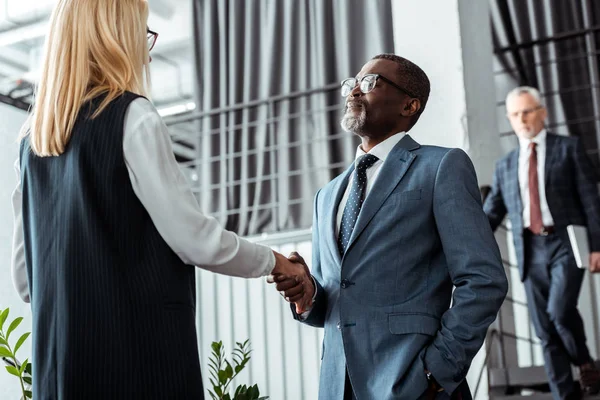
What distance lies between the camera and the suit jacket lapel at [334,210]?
8.52 ft

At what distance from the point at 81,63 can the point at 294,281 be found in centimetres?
80

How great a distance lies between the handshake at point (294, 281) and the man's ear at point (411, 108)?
0.58 meters

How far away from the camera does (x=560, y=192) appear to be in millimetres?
5113

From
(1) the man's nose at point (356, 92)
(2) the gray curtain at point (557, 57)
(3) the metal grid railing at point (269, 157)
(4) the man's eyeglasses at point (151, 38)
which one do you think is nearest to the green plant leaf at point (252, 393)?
(1) the man's nose at point (356, 92)

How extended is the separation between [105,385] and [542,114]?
4.17m

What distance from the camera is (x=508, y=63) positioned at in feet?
26.6

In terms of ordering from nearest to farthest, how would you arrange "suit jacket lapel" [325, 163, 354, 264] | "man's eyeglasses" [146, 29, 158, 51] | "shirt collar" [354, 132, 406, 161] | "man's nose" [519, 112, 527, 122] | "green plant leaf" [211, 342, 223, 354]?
"man's eyeglasses" [146, 29, 158, 51], "suit jacket lapel" [325, 163, 354, 264], "shirt collar" [354, 132, 406, 161], "green plant leaf" [211, 342, 223, 354], "man's nose" [519, 112, 527, 122]

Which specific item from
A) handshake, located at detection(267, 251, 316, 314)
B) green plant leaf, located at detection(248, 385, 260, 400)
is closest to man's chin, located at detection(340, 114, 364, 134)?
handshake, located at detection(267, 251, 316, 314)

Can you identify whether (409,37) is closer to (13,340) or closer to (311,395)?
(311,395)

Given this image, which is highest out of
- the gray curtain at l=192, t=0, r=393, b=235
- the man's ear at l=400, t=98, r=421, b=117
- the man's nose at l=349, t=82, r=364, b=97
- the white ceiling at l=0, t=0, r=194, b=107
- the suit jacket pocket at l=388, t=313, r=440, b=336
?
the white ceiling at l=0, t=0, r=194, b=107

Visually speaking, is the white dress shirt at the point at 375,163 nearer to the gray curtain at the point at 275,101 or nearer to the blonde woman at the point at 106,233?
the blonde woman at the point at 106,233

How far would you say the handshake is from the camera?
2328 millimetres

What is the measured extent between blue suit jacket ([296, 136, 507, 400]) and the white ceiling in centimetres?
490

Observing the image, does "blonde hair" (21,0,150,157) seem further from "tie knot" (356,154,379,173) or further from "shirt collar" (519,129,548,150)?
"shirt collar" (519,129,548,150)
